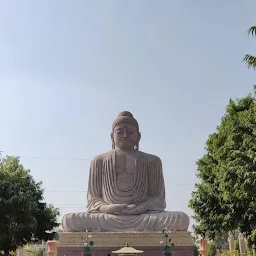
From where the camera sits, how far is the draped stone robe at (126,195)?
1513 centimetres

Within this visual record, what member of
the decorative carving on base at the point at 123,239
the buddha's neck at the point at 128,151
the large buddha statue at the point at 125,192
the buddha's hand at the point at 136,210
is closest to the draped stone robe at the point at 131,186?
the large buddha statue at the point at 125,192

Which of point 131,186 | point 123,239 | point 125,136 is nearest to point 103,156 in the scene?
point 125,136

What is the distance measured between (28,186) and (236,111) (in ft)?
35.6

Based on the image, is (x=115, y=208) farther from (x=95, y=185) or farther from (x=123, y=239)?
(x=95, y=185)

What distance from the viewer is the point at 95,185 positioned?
57.0 feet

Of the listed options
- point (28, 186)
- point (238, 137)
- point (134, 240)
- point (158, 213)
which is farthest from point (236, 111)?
point (28, 186)

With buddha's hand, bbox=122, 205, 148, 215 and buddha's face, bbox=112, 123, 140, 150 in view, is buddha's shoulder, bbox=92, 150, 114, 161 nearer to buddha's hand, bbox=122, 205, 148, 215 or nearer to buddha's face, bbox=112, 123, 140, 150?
buddha's face, bbox=112, 123, 140, 150

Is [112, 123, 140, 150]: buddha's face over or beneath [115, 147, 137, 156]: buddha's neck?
over

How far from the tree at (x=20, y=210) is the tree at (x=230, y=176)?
774 cm

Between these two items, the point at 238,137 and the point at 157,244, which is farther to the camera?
the point at 238,137

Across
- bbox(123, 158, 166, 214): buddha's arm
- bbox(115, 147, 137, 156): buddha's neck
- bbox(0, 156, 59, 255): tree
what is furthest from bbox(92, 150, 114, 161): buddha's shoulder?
bbox(0, 156, 59, 255): tree

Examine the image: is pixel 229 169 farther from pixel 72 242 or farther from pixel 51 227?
pixel 51 227

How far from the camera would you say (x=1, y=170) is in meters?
22.2

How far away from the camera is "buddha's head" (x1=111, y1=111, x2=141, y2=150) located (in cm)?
1791
